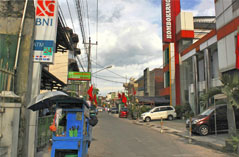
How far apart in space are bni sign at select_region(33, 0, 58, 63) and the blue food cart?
2.13 m

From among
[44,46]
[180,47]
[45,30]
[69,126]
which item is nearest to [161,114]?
[180,47]

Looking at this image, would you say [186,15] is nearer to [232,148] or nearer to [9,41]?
[232,148]

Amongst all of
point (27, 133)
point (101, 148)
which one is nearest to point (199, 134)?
point (101, 148)

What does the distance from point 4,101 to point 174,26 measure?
31698 mm

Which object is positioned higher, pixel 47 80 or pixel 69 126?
pixel 47 80

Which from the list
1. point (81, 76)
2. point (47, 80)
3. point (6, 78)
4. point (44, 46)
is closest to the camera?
point (6, 78)

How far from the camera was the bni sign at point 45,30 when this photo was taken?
8.24 m

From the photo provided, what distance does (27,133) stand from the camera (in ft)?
25.5

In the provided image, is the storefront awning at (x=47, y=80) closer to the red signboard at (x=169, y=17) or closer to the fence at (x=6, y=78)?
the fence at (x=6, y=78)

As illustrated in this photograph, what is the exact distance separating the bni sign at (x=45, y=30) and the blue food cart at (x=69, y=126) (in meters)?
2.13

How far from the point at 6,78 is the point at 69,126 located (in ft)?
8.18

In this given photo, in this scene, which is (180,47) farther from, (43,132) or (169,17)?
(43,132)

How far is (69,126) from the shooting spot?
665cm

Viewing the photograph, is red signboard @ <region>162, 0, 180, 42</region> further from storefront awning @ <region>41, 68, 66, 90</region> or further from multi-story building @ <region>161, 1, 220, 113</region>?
storefront awning @ <region>41, 68, 66, 90</region>
